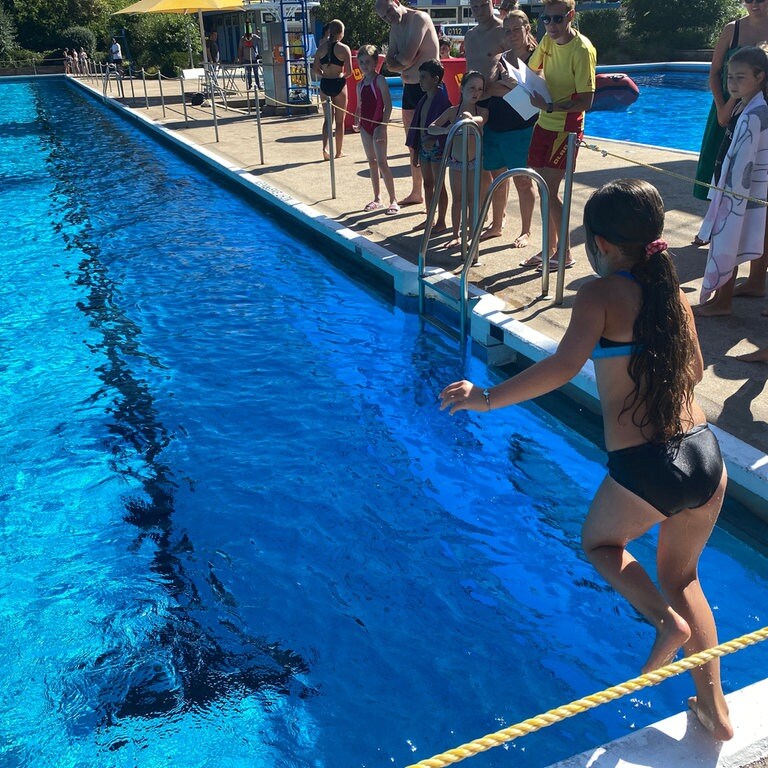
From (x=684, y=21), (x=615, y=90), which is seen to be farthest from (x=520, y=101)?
(x=684, y=21)

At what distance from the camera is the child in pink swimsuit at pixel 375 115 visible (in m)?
7.77

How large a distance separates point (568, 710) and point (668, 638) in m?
0.42

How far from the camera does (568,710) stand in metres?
1.89

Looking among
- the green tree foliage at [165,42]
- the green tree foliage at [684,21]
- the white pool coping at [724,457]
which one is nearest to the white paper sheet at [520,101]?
the white pool coping at [724,457]

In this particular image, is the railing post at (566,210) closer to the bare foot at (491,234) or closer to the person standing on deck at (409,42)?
the bare foot at (491,234)

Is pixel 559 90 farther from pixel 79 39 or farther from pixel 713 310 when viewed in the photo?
pixel 79 39

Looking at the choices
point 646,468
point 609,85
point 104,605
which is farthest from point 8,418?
point 609,85

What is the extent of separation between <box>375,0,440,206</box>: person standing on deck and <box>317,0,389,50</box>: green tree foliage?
21.7m

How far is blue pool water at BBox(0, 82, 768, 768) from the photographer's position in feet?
9.42

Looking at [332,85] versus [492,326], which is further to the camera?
[332,85]

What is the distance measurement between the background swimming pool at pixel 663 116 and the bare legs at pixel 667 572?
1139 cm

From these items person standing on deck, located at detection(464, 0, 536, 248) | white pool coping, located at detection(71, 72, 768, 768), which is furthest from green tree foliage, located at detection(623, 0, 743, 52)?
white pool coping, located at detection(71, 72, 768, 768)

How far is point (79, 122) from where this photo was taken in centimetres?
1877

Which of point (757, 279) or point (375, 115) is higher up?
point (375, 115)
